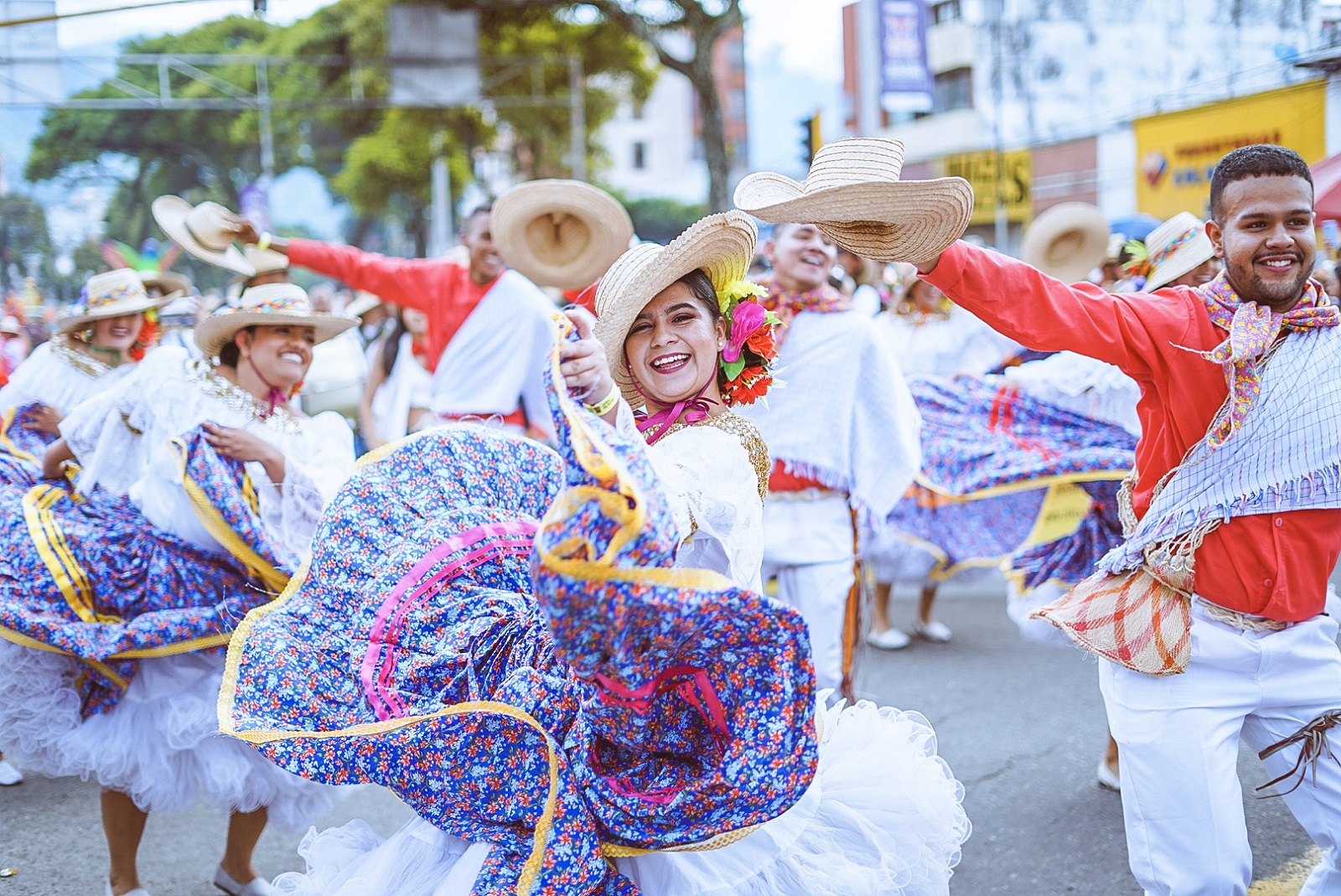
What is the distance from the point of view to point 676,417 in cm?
271

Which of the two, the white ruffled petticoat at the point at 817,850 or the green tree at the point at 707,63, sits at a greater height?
the green tree at the point at 707,63

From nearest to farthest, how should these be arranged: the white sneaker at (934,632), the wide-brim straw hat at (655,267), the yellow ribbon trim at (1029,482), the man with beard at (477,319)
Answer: the wide-brim straw hat at (655,267) < the yellow ribbon trim at (1029,482) < the man with beard at (477,319) < the white sneaker at (934,632)

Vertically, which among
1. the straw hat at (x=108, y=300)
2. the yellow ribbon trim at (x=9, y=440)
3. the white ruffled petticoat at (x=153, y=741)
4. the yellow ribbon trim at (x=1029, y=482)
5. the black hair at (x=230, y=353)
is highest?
the straw hat at (x=108, y=300)

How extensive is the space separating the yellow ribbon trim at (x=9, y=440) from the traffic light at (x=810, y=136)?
Result: 9019 millimetres

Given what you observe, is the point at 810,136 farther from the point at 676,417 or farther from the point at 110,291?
the point at 676,417

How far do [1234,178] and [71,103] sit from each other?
21.6 m

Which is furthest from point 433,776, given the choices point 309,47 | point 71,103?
point 309,47

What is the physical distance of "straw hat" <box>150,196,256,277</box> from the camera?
5.50 m

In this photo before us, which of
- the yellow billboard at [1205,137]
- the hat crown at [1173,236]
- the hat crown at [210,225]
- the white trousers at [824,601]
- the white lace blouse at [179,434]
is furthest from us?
the yellow billboard at [1205,137]

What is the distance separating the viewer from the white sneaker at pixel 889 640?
7.02 m

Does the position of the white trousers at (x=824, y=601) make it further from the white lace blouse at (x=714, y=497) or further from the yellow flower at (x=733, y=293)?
the white lace blouse at (x=714, y=497)

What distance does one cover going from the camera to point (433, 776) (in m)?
2.33

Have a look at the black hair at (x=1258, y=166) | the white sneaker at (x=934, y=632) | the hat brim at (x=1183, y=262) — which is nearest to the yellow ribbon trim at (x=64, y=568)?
the black hair at (x=1258, y=166)

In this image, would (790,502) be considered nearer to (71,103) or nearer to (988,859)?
(988,859)
